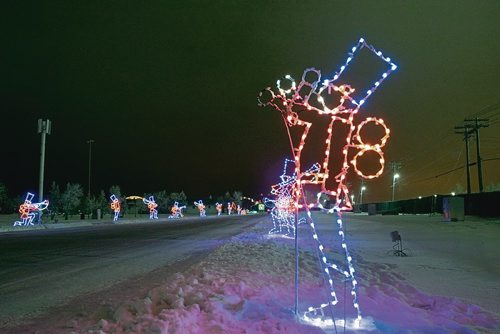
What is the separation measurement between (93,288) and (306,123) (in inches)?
236

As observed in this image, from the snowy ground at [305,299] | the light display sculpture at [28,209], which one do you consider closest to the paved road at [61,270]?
the snowy ground at [305,299]

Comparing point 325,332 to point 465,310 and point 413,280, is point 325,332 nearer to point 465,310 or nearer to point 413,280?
point 465,310

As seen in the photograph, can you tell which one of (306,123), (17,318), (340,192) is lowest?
(17,318)

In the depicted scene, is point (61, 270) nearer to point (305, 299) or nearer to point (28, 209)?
point (305, 299)

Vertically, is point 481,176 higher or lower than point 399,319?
higher

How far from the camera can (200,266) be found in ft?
39.9

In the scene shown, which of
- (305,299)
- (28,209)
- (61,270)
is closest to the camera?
(305,299)

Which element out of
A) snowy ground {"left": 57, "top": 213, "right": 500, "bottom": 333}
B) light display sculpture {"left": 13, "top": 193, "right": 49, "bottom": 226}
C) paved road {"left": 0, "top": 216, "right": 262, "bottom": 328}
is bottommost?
paved road {"left": 0, "top": 216, "right": 262, "bottom": 328}

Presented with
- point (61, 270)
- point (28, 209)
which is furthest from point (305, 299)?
point (28, 209)

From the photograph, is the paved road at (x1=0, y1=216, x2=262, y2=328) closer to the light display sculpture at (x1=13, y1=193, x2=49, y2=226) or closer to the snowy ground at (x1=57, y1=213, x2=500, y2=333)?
the snowy ground at (x1=57, y1=213, x2=500, y2=333)

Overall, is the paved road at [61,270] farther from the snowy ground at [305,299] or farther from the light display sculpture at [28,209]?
the light display sculpture at [28,209]

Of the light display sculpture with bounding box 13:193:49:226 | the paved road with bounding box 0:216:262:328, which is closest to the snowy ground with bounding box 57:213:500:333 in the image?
the paved road with bounding box 0:216:262:328

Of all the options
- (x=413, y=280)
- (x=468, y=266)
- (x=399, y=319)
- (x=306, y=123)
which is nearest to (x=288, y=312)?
(x=399, y=319)

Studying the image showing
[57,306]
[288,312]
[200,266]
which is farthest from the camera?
[200,266]
